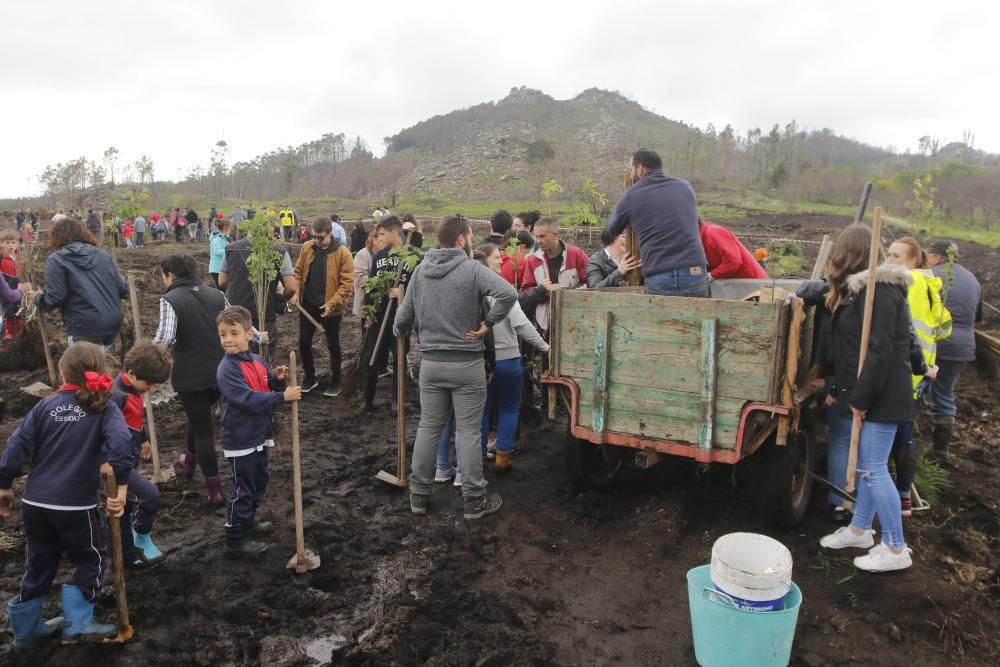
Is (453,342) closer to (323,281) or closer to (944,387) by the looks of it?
(323,281)

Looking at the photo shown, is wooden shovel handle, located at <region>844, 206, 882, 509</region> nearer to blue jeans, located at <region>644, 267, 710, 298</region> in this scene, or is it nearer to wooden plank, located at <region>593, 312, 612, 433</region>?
blue jeans, located at <region>644, 267, 710, 298</region>

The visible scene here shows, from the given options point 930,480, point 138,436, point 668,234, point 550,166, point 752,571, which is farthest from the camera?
point 550,166

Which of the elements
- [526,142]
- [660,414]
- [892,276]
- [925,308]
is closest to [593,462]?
[660,414]

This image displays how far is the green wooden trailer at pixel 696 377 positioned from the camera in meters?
4.08

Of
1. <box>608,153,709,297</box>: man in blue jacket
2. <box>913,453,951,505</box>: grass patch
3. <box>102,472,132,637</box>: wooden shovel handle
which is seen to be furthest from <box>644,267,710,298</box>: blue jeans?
<box>102,472,132,637</box>: wooden shovel handle

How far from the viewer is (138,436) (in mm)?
4539

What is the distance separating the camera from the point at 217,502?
533 centimetres

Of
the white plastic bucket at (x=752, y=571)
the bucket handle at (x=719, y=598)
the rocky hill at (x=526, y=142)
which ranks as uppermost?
the rocky hill at (x=526, y=142)

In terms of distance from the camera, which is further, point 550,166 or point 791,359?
point 550,166

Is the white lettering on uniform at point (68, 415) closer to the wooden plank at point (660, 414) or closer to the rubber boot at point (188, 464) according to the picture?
the rubber boot at point (188, 464)

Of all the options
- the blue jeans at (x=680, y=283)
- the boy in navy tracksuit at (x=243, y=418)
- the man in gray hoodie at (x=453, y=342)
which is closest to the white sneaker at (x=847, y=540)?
the blue jeans at (x=680, y=283)

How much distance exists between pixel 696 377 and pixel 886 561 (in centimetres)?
151

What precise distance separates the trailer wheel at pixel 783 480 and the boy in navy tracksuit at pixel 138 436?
3747 millimetres

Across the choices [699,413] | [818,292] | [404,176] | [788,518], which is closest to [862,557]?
[788,518]
